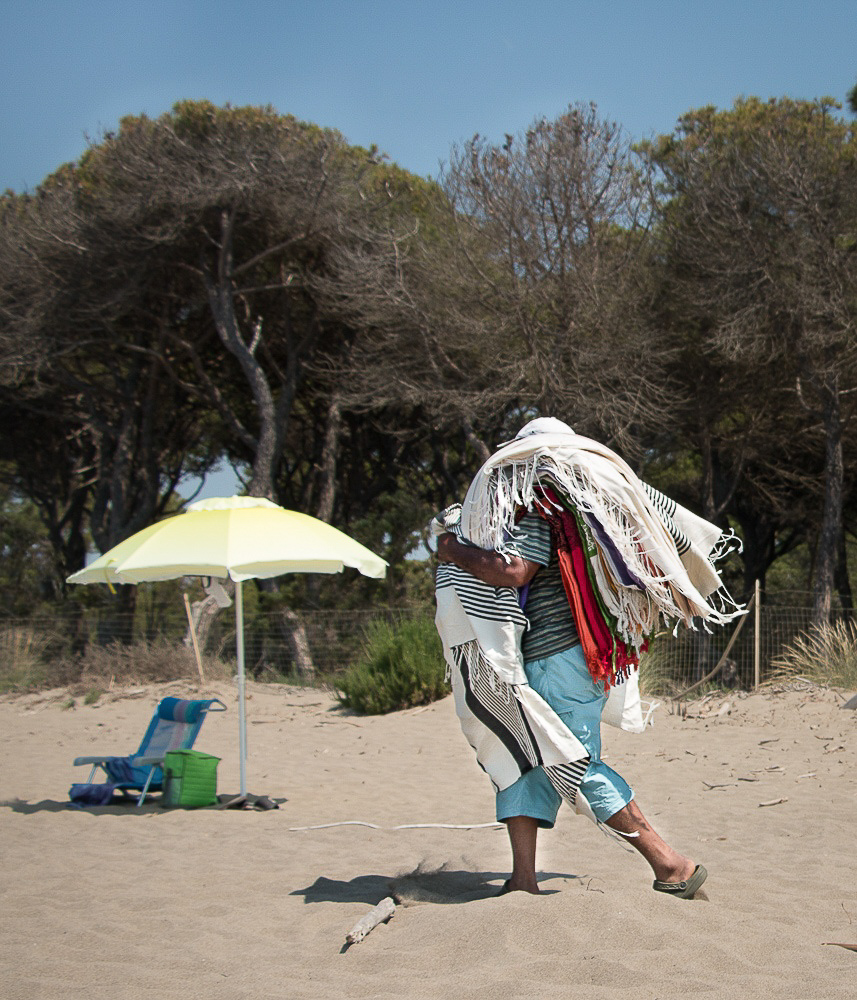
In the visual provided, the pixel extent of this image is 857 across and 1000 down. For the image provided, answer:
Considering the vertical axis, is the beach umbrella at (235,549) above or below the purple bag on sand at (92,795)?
above

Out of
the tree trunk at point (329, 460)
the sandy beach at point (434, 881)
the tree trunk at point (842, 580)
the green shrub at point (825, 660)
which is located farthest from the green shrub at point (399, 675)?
the tree trunk at point (842, 580)

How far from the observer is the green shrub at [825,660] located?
10000 millimetres

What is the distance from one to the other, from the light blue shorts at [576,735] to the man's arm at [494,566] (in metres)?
0.31

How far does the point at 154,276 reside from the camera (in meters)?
17.2

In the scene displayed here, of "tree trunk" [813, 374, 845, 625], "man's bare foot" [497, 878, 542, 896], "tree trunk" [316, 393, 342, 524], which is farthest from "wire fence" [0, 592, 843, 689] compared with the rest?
"man's bare foot" [497, 878, 542, 896]

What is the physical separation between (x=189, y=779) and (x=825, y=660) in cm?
663

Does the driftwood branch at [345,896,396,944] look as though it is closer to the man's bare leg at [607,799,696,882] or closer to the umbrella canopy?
the man's bare leg at [607,799,696,882]

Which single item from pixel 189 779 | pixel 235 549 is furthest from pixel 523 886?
pixel 189 779

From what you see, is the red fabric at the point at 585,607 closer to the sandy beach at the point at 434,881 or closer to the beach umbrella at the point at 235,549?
the sandy beach at the point at 434,881

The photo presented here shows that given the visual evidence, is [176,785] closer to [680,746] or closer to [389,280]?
[680,746]

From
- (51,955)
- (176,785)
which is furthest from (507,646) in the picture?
(176,785)

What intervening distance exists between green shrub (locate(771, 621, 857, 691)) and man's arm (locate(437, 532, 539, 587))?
24.1 feet

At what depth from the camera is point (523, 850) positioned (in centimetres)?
367

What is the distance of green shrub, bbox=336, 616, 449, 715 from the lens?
10625mm
